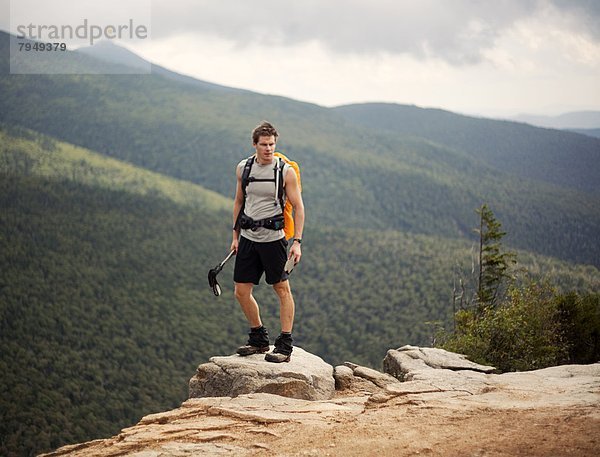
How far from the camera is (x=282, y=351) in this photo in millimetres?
9516

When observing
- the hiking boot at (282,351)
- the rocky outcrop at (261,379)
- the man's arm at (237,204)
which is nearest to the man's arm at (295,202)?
the man's arm at (237,204)

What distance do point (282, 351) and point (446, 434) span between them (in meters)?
3.44

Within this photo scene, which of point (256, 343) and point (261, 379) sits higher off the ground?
point (256, 343)

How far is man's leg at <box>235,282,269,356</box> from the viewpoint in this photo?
919cm

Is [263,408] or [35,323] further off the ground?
[263,408]

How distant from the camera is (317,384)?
30.4 feet

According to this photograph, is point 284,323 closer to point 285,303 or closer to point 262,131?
point 285,303

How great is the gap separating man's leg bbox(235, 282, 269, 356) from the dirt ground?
233cm

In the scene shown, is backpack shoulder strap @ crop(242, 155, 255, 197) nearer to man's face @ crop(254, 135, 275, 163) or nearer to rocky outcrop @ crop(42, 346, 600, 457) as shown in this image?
man's face @ crop(254, 135, 275, 163)

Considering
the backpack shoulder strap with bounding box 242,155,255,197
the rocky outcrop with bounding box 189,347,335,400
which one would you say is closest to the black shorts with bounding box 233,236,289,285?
the backpack shoulder strap with bounding box 242,155,255,197

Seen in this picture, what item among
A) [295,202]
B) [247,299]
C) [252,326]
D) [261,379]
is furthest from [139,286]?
[295,202]

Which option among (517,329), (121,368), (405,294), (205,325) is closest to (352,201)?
(405,294)

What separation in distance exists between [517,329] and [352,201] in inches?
7037

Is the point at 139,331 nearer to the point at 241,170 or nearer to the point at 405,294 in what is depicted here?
the point at 405,294
